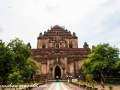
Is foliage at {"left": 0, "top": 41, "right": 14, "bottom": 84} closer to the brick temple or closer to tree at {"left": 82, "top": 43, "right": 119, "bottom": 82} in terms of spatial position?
tree at {"left": 82, "top": 43, "right": 119, "bottom": 82}

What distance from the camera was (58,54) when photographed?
161 feet

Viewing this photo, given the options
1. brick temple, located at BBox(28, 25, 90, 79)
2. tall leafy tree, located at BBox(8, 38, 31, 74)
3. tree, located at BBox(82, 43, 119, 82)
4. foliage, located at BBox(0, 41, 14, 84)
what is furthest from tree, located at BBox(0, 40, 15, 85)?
brick temple, located at BBox(28, 25, 90, 79)

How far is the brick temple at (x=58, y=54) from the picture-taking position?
47403 mm

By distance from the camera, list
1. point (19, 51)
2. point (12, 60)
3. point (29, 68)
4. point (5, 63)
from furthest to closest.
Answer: point (29, 68) → point (19, 51) → point (12, 60) → point (5, 63)

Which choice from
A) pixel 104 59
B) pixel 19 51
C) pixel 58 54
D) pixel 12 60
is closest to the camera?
pixel 12 60

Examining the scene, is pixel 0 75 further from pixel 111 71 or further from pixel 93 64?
pixel 111 71

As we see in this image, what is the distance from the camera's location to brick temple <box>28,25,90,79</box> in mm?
47403

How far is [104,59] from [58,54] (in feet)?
58.3

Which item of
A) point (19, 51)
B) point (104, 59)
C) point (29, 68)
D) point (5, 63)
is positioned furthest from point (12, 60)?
point (104, 59)

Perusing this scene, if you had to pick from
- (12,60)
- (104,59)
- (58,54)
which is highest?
(58,54)

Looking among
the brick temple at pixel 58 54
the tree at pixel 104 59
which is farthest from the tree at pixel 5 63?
the brick temple at pixel 58 54

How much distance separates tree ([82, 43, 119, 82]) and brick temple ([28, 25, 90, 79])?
1269 centimetres

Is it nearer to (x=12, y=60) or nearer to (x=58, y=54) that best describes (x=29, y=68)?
(x=12, y=60)

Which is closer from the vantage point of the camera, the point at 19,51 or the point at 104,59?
the point at 19,51
